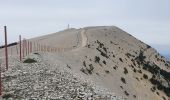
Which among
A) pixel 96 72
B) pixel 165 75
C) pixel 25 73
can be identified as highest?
pixel 25 73

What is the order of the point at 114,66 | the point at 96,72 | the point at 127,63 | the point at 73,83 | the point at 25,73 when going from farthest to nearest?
the point at 127,63 < the point at 114,66 < the point at 96,72 < the point at 25,73 < the point at 73,83

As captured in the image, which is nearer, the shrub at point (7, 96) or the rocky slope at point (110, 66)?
the shrub at point (7, 96)

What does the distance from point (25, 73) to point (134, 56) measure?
324ft

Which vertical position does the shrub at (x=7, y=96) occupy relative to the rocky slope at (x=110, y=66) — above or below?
above

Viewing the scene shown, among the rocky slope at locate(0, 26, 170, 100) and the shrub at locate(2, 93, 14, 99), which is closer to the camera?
the shrub at locate(2, 93, 14, 99)

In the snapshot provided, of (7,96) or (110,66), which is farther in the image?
(110,66)

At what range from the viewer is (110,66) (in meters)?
109

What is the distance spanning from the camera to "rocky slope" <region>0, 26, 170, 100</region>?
46.0 meters

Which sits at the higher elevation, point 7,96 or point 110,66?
point 7,96

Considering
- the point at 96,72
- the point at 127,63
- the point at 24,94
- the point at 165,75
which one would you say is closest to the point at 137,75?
the point at 127,63

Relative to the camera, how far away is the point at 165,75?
442 feet

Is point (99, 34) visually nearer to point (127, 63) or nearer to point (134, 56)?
point (134, 56)

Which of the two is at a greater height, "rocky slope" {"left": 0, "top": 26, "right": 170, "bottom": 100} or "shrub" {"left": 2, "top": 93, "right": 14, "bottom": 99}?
"shrub" {"left": 2, "top": 93, "right": 14, "bottom": 99}

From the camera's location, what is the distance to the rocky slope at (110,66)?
1812 inches
